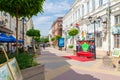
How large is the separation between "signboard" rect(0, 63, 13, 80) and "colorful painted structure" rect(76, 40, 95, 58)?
60.0 ft

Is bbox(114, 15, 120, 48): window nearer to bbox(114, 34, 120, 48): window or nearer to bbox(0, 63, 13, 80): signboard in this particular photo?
bbox(114, 34, 120, 48): window

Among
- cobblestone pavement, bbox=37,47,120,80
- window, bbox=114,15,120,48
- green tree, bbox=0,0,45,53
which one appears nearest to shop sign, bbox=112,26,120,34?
window, bbox=114,15,120,48

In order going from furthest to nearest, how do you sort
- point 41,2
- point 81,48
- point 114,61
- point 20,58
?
1. point 81,48
2. point 114,61
3. point 41,2
4. point 20,58

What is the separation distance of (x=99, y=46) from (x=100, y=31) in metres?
2.38

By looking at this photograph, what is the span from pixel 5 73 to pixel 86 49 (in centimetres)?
1986

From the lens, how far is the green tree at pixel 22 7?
923cm

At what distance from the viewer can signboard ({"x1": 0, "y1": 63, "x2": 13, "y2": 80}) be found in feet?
17.1

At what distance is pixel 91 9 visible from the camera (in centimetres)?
3822

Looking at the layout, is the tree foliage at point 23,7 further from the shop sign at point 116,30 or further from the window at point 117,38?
the window at point 117,38

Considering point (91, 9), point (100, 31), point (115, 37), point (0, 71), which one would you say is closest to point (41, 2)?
point (0, 71)

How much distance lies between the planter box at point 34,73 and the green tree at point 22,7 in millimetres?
2499

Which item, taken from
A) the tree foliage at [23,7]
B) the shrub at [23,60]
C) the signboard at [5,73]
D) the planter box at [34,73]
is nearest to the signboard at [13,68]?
the signboard at [5,73]

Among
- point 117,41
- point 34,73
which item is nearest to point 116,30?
point 117,41

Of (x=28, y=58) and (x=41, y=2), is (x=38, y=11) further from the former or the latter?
(x=28, y=58)
